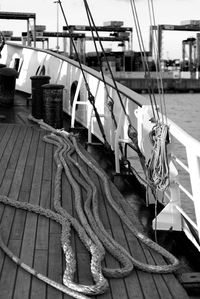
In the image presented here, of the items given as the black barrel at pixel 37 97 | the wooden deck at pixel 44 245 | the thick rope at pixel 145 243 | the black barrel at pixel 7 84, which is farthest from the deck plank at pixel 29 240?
the black barrel at pixel 7 84

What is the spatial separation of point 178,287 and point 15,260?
1091mm

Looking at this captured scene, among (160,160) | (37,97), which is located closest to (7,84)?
(37,97)

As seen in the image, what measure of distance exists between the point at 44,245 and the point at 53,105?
5311 mm

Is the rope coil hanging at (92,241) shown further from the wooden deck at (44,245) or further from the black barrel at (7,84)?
the black barrel at (7,84)

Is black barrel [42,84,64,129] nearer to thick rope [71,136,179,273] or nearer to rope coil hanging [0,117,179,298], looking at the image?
rope coil hanging [0,117,179,298]

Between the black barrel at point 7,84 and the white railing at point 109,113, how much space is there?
32.8 inches

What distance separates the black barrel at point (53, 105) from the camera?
9.34 m

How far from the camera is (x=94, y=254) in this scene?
13.3ft

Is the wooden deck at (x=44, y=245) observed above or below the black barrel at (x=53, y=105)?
below

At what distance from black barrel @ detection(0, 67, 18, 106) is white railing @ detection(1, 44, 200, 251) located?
0.83 meters

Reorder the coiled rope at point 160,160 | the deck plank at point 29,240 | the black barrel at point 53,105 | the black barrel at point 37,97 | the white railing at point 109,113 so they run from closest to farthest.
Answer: the deck plank at point 29,240, the white railing at point 109,113, the coiled rope at point 160,160, the black barrel at point 53,105, the black barrel at point 37,97

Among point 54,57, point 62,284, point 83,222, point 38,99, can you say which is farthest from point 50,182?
point 54,57

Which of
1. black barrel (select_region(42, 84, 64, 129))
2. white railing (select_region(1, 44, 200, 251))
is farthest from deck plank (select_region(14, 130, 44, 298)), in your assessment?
black barrel (select_region(42, 84, 64, 129))

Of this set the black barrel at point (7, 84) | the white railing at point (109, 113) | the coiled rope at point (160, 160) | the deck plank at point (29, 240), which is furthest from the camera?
the black barrel at point (7, 84)
